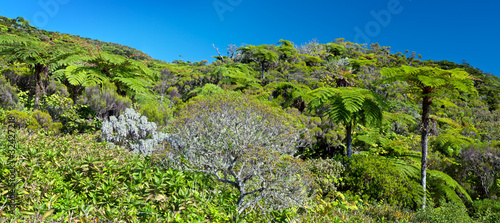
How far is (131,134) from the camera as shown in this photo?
646 cm

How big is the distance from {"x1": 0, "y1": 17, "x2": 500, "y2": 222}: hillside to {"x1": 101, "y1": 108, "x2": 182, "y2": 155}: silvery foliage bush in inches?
1.4

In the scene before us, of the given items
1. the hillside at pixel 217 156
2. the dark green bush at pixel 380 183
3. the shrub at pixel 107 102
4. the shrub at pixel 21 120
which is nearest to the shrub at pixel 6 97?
the hillside at pixel 217 156

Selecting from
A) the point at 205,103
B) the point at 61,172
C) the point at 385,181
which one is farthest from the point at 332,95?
the point at 61,172

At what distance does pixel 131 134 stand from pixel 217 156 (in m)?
3.94

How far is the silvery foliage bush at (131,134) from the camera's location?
6.00 m

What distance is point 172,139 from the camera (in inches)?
180

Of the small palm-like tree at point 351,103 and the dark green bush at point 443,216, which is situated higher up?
the small palm-like tree at point 351,103

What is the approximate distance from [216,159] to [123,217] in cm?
150

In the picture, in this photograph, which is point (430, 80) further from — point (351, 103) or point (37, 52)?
point (37, 52)

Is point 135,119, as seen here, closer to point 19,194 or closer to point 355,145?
point 19,194

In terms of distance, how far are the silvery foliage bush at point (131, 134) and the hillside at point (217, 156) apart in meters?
0.04

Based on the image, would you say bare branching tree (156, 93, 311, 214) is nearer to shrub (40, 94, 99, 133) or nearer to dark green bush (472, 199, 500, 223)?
dark green bush (472, 199, 500, 223)

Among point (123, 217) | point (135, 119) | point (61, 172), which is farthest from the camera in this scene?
point (135, 119)

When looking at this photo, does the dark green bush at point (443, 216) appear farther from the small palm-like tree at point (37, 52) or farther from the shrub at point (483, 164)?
the small palm-like tree at point (37, 52)
